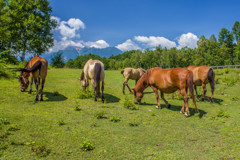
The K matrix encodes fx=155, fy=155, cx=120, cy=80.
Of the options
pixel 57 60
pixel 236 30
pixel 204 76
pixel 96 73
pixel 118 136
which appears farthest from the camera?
pixel 236 30

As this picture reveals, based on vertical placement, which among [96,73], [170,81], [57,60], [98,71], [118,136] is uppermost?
[57,60]

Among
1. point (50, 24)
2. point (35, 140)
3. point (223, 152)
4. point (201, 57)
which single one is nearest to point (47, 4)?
point (50, 24)

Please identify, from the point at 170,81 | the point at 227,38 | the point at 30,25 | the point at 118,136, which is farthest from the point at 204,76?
the point at 227,38

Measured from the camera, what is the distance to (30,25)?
2867 cm

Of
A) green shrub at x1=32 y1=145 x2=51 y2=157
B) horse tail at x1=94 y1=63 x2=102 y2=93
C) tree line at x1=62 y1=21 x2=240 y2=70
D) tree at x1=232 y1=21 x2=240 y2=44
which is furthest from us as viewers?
tree at x1=232 y1=21 x2=240 y2=44

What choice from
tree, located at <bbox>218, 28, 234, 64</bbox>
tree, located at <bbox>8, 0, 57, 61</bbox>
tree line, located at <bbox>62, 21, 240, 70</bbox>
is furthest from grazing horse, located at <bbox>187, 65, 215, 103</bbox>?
tree, located at <bbox>218, 28, 234, 64</bbox>

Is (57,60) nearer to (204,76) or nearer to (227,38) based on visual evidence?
(204,76)

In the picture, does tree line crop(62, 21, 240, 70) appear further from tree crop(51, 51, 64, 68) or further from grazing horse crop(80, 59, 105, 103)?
grazing horse crop(80, 59, 105, 103)

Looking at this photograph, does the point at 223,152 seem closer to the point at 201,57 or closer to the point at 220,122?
the point at 220,122

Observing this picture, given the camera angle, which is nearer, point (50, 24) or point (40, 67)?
point (40, 67)

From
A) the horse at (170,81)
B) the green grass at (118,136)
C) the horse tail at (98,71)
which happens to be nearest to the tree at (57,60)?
the horse tail at (98,71)

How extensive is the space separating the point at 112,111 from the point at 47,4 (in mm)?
32824

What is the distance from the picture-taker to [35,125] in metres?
4.96

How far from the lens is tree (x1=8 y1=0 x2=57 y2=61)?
27.8 m
